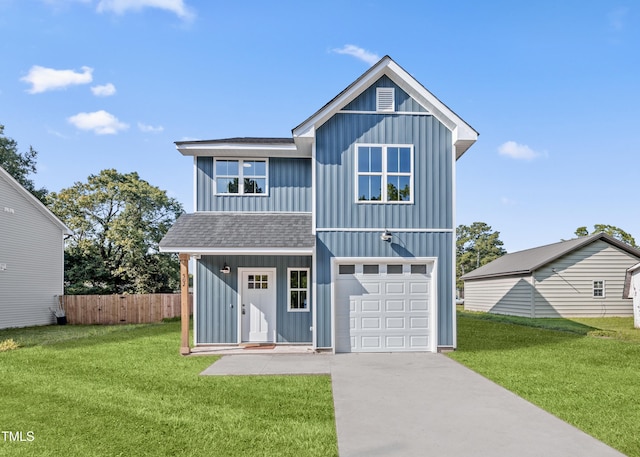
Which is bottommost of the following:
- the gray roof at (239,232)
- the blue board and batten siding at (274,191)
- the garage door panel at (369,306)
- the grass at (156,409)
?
the grass at (156,409)

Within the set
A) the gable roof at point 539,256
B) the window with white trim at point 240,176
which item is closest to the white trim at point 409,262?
the window with white trim at point 240,176

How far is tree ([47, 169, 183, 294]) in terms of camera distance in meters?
28.6

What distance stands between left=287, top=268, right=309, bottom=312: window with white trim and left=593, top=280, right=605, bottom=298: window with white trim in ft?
60.6

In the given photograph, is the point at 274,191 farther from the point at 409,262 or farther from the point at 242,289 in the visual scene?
the point at 409,262

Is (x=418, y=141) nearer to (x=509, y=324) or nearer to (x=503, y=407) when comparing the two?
(x=503, y=407)

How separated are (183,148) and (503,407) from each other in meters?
11.0

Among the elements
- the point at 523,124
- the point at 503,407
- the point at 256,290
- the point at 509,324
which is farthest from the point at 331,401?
the point at 523,124

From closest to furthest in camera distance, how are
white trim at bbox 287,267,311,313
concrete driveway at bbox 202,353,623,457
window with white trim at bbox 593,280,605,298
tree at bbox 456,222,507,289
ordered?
concrete driveway at bbox 202,353,623,457 < white trim at bbox 287,267,311,313 < window with white trim at bbox 593,280,605,298 < tree at bbox 456,222,507,289

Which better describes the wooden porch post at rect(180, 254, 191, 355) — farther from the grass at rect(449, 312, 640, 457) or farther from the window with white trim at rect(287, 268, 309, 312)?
the grass at rect(449, 312, 640, 457)

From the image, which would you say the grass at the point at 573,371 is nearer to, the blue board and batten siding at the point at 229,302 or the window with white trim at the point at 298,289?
the window with white trim at the point at 298,289

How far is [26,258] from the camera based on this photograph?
20.8 meters

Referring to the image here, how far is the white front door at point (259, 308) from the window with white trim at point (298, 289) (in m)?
0.53

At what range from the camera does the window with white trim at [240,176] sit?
1373cm

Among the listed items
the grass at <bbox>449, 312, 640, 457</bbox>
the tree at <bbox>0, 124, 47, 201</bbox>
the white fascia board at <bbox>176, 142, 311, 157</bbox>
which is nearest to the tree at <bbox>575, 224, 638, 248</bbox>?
the grass at <bbox>449, 312, 640, 457</bbox>
